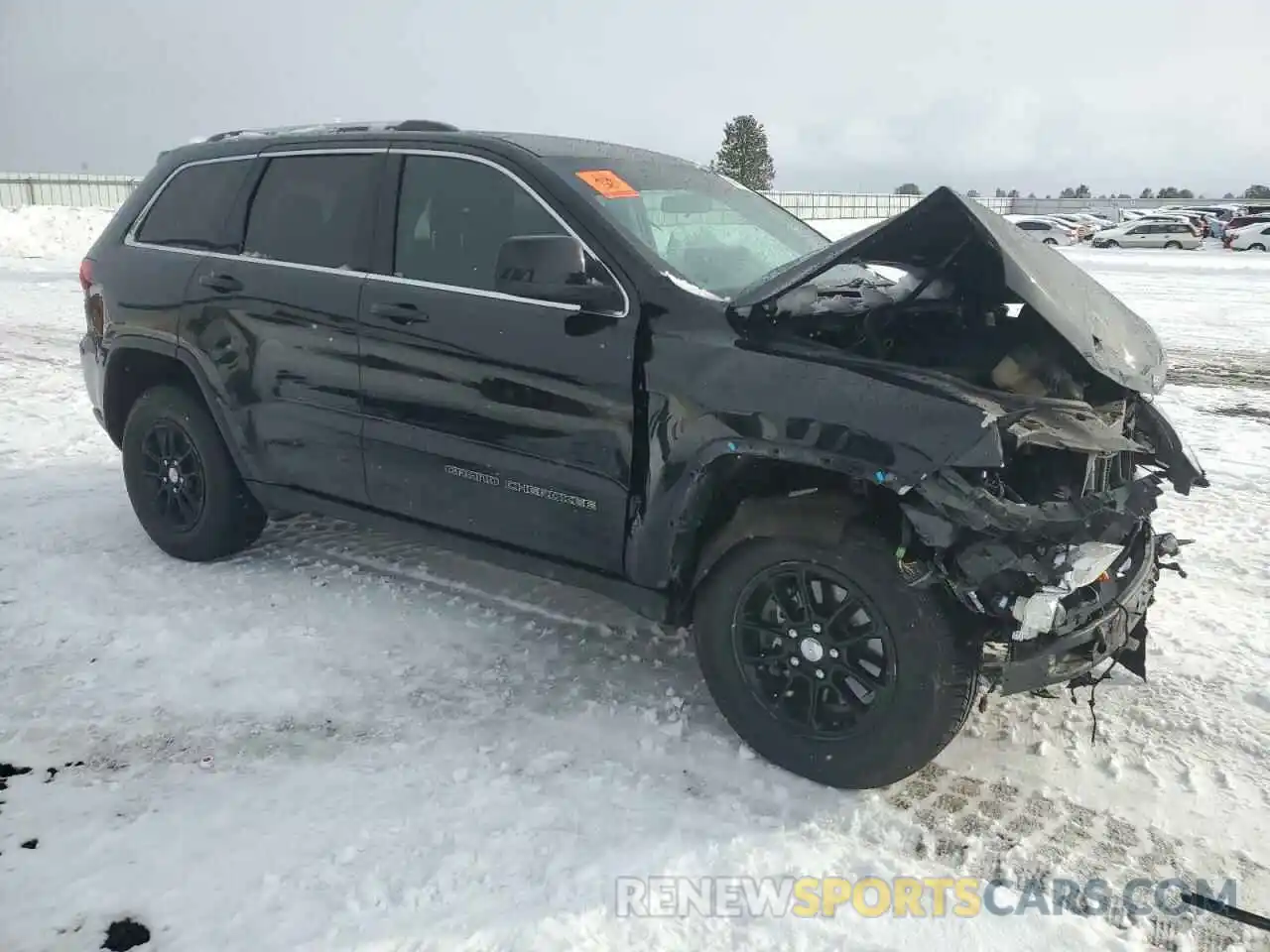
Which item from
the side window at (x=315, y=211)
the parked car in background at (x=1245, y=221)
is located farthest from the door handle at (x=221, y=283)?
the parked car in background at (x=1245, y=221)

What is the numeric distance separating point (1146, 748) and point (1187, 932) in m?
0.86

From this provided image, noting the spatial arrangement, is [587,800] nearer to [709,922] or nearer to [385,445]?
[709,922]

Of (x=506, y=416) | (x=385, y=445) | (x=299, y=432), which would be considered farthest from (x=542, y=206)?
(x=299, y=432)

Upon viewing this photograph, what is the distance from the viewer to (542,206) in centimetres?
348

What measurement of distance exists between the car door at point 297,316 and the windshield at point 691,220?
0.98 m

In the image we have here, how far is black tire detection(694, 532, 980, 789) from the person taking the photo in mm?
2746

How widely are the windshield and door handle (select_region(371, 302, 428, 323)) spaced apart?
0.74 m

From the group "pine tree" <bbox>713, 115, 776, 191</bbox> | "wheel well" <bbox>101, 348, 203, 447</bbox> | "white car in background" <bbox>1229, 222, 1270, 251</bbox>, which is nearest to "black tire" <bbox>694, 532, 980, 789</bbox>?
"wheel well" <bbox>101, 348, 203, 447</bbox>

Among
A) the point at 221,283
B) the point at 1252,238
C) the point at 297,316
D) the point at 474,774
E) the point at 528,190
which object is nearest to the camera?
the point at 474,774

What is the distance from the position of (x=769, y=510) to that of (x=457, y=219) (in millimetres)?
1696

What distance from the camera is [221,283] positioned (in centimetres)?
433

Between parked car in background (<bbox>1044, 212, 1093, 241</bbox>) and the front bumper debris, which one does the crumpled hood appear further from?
parked car in background (<bbox>1044, 212, 1093, 241</bbox>)

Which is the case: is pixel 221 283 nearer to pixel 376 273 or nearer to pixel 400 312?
pixel 376 273

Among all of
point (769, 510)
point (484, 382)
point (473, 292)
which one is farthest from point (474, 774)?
point (473, 292)
